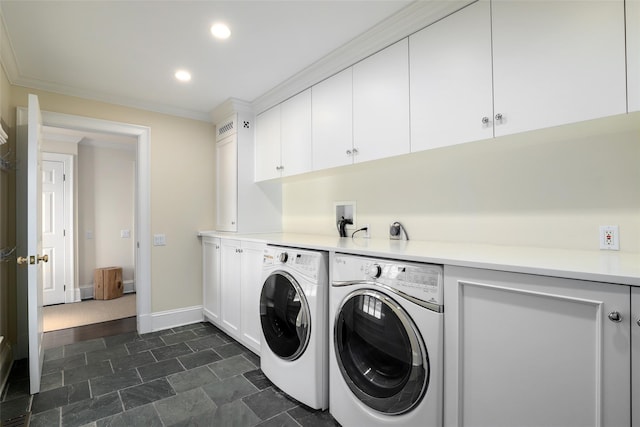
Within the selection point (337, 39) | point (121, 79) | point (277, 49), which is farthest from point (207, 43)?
point (121, 79)

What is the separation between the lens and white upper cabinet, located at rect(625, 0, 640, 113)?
1.09 metres

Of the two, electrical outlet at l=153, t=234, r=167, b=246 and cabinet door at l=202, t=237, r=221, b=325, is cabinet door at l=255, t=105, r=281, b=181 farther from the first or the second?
electrical outlet at l=153, t=234, r=167, b=246

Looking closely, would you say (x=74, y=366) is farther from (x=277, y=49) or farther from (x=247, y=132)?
(x=277, y=49)

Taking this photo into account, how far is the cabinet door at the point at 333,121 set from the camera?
2.18 meters

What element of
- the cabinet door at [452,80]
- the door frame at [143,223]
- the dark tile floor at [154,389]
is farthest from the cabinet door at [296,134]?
the dark tile floor at [154,389]

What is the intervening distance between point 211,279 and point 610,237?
313 centimetres

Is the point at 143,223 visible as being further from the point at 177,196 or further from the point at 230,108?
the point at 230,108

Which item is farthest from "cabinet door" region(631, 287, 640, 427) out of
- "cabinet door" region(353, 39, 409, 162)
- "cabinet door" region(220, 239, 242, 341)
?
"cabinet door" region(220, 239, 242, 341)

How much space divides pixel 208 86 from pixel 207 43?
2.36ft

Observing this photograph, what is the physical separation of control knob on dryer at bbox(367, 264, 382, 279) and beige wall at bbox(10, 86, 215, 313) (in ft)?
8.32

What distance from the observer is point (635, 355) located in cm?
86

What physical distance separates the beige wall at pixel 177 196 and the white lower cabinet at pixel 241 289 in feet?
2.04

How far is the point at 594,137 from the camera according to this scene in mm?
1419

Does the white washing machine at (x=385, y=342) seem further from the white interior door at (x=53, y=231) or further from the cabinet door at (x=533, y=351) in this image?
the white interior door at (x=53, y=231)
